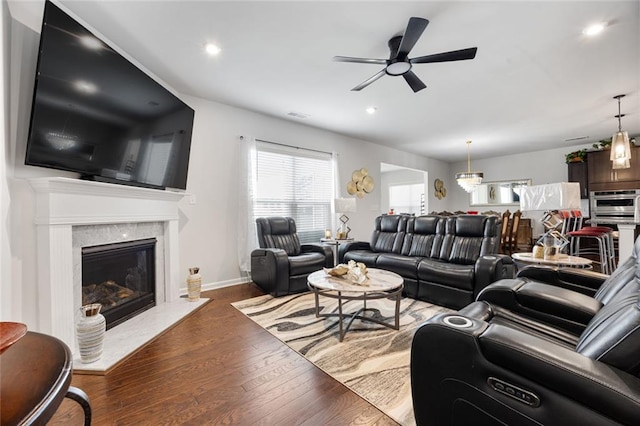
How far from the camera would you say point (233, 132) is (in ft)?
13.6

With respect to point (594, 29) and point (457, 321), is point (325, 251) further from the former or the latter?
point (594, 29)

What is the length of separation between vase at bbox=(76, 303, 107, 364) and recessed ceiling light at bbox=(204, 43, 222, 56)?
242 cm

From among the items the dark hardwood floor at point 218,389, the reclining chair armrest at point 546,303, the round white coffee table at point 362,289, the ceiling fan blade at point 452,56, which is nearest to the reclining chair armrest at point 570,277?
the reclining chair armrest at point 546,303

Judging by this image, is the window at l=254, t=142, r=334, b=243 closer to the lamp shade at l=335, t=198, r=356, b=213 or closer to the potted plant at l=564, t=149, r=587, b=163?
the lamp shade at l=335, t=198, r=356, b=213

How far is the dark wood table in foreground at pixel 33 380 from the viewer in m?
0.63

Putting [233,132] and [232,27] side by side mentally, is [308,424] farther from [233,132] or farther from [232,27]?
[233,132]

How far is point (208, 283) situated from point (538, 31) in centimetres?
458

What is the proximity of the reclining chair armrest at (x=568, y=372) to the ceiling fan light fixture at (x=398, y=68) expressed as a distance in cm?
230

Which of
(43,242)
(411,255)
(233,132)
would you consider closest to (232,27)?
(233,132)

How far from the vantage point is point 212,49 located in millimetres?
2666

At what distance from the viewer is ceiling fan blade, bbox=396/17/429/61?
189 cm

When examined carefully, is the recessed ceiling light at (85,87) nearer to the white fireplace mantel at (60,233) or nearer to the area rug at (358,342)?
the white fireplace mantel at (60,233)

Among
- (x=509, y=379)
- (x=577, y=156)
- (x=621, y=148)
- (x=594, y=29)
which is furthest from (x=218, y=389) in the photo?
(x=577, y=156)

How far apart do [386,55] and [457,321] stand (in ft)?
8.90
